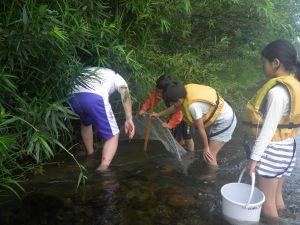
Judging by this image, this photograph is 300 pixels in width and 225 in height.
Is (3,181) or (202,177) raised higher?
(3,181)

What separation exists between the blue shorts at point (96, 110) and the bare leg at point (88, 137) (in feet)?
1.81

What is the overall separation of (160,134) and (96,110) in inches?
62.4

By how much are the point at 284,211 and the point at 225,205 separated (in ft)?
3.04

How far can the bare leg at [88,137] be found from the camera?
497cm

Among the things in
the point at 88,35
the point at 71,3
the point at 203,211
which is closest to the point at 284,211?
the point at 203,211

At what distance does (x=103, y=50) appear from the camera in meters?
4.61

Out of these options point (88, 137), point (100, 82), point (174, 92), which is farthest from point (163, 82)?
point (88, 137)

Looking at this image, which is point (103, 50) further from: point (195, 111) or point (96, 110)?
point (195, 111)

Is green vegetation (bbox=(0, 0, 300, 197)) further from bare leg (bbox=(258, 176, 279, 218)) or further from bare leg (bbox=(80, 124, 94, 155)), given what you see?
bare leg (bbox=(258, 176, 279, 218))

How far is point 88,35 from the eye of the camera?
13.7 feet

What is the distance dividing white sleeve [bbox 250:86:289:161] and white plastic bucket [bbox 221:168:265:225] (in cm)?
21

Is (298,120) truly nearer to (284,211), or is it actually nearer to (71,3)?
(284,211)

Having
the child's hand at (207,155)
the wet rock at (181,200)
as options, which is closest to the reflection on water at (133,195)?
the wet rock at (181,200)

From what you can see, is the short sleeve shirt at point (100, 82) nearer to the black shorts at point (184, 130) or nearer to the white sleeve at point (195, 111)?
the white sleeve at point (195, 111)
